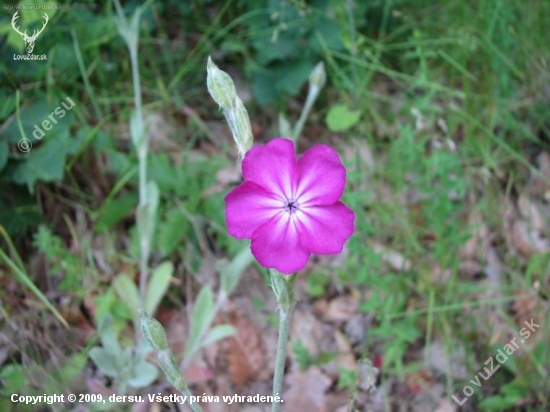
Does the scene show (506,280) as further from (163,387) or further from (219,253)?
(163,387)

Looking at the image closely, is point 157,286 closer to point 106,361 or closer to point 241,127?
point 106,361

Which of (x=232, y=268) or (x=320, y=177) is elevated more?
(x=232, y=268)

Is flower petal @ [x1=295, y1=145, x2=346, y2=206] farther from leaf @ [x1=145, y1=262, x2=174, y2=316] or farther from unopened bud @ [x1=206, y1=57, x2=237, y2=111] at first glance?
leaf @ [x1=145, y1=262, x2=174, y2=316]

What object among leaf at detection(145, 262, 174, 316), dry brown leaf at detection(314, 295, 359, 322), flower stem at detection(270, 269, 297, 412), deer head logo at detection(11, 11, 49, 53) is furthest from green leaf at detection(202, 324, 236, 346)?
deer head logo at detection(11, 11, 49, 53)

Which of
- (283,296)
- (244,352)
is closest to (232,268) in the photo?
(244,352)

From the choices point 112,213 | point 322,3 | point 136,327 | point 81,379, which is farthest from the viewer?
point 322,3

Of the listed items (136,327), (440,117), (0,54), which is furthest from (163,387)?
(440,117)
